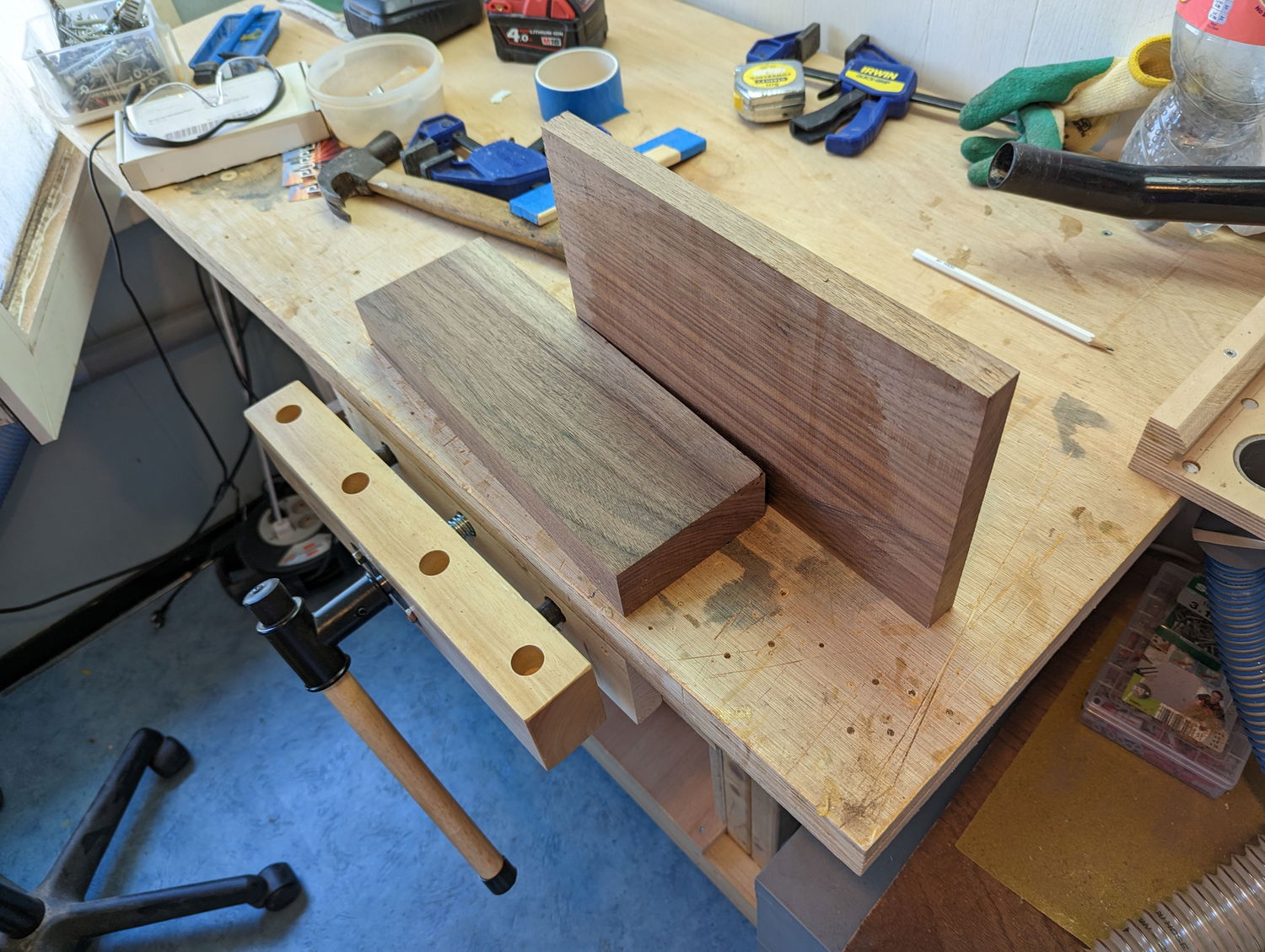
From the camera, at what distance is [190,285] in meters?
1.51

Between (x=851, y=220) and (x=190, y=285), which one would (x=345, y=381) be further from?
(x=190, y=285)

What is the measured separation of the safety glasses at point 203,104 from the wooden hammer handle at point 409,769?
67cm

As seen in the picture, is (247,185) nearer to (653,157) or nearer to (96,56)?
(96,56)

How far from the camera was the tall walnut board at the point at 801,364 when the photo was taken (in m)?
0.43

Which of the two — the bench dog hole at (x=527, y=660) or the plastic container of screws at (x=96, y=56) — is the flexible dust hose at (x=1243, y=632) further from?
the plastic container of screws at (x=96, y=56)

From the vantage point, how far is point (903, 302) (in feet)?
2.47

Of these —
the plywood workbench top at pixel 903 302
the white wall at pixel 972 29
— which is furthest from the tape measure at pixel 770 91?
the white wall at pixel 972 29

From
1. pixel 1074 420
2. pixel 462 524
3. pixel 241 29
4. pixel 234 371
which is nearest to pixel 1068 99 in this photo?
pixel 1074 420

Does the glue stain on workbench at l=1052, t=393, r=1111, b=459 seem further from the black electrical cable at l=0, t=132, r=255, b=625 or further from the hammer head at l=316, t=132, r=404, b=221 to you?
the black electrical cable at l=0, t=132, r=255, b=625

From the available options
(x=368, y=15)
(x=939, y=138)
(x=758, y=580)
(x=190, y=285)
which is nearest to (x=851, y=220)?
(x=939, y=138)

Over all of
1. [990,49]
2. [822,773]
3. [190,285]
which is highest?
[990,49]

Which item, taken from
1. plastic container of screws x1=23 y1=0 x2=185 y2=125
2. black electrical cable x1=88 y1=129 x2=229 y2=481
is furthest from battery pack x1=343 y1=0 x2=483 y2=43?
black electrical cable x1=88 y1=129 x2=229 y2=481

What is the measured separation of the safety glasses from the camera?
0.98 m

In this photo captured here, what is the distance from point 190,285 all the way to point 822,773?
145 centimetres
